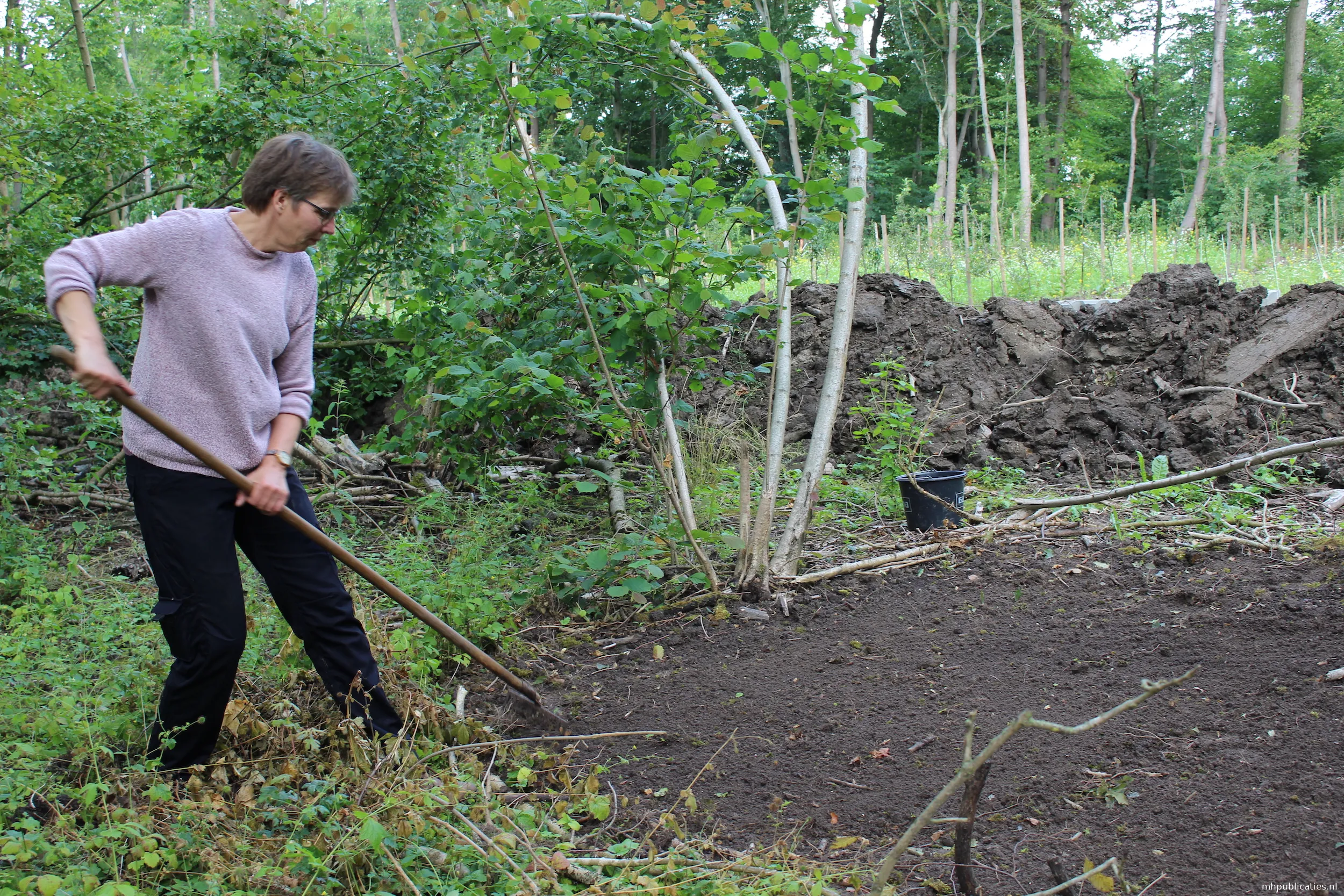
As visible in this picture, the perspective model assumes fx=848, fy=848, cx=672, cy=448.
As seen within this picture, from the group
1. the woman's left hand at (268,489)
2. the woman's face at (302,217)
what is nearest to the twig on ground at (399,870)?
the woman's left hand at (268,489)

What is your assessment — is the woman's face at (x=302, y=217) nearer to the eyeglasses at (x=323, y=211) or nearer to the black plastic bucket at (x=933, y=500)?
the eyeglasses at (x=323, y=211)

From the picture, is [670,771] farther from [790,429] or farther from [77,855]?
[790,429]

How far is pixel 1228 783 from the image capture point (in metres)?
2.20

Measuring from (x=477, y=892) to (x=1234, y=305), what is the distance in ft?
24.1

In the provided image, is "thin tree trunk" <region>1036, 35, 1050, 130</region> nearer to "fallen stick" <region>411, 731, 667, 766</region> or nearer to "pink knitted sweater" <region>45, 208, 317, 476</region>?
"fallen stick" <region>411, 731, 667, 766</region>

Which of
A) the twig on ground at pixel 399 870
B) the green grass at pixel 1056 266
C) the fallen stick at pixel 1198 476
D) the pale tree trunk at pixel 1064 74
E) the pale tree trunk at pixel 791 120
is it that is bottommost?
the twig on ground at pixel 399 870

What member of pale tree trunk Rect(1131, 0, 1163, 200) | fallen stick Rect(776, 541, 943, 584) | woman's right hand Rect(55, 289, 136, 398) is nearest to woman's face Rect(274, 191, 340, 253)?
woman's right hand Rect(55, 289, 136, 398)

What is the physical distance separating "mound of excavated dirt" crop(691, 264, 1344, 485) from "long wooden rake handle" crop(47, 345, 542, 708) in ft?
12.1

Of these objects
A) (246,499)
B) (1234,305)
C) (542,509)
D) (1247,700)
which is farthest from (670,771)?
(1234,305)

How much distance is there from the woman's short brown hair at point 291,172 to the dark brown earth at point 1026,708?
1.89 m

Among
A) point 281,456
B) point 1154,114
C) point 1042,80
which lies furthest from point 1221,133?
point 281,456

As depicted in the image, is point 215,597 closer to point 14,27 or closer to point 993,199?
point 14,27

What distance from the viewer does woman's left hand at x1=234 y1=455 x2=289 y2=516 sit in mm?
2105

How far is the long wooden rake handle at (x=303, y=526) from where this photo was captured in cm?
182
